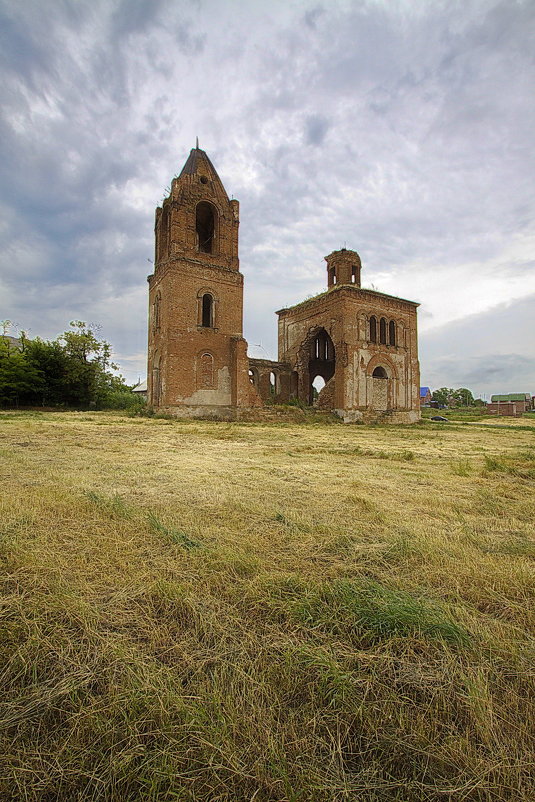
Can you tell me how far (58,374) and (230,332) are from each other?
17.6 meters

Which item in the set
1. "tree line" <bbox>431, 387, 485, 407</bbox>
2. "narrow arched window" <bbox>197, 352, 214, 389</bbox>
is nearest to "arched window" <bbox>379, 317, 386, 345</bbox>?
"narrow arched window" <bbox>197, 352, 214, 389</bbox>

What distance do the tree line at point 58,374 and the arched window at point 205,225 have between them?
45.8 ft

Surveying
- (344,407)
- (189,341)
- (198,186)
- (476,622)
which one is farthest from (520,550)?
(198,186)

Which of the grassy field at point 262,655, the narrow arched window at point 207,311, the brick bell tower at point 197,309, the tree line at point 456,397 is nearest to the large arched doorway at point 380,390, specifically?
the brick bell tower at point 197,309

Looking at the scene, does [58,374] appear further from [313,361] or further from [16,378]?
[313,361]

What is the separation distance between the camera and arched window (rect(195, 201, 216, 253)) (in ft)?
81.8

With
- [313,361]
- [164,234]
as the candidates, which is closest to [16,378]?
[164,234]

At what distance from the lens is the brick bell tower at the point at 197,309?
875 inches

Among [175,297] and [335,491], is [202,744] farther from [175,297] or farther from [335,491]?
[175,297]

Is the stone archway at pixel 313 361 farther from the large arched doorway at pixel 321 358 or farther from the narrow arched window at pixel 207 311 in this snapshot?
the narrow arched window at pixel 207 311

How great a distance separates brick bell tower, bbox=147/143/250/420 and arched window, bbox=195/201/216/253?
0.18 m

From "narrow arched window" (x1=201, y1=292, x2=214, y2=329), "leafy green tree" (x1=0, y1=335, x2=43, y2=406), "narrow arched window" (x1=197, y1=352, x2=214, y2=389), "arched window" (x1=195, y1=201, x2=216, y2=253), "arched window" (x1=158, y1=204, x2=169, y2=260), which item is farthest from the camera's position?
"leafy green tree" (x1=0, y1=335, x2=43, y2=406)

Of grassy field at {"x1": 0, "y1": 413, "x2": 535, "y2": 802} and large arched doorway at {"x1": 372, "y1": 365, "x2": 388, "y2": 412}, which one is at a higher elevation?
large arched doorway at {"x1": 372, "y1": 365, "x2": 388, "y2": 412}

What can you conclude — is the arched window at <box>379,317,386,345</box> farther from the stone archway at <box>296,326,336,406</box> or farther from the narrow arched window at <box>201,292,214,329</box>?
the narrow arched window at <box>201,292,214,329</box>
